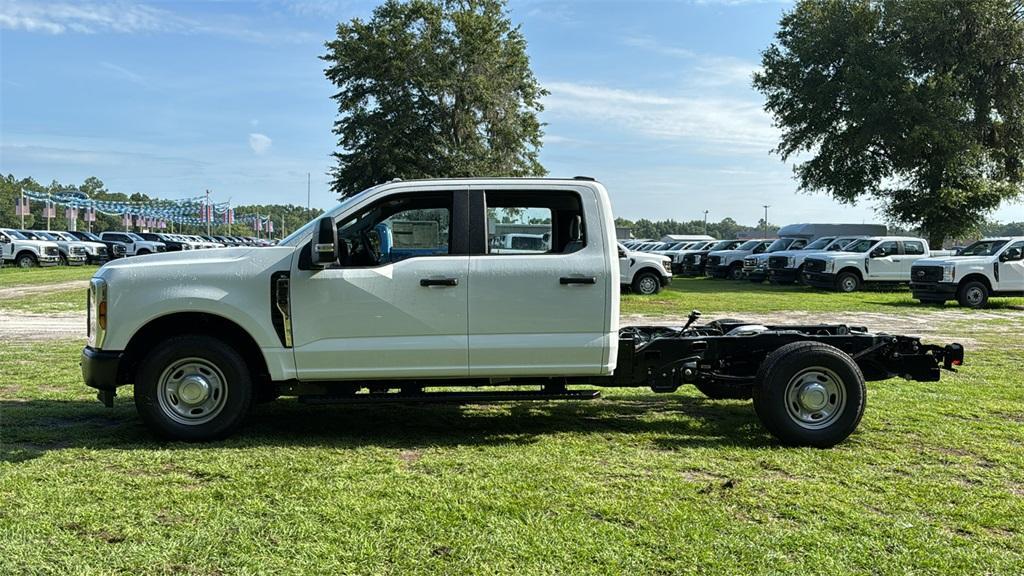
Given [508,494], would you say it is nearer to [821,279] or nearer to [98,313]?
[98,313]

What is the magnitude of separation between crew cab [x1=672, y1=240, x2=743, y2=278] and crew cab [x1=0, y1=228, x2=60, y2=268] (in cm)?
2843

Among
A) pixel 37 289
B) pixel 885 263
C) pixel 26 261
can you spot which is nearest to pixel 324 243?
pixel 37 289

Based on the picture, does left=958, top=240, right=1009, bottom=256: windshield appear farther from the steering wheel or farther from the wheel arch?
the wheel arch

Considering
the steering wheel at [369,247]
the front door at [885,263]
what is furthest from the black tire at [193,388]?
the front door at [885,263]

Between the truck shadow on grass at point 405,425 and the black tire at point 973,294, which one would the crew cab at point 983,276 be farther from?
the truck shadow on grass at point 405,425

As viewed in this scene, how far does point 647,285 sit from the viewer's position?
2180cm

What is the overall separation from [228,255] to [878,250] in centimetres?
2338

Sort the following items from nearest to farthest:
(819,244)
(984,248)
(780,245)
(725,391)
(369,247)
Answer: (369,247)
(725,391)
(984,248)
(819,244)
(780,245)

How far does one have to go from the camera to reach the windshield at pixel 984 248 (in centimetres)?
1889

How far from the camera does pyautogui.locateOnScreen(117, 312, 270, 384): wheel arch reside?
18.4 feet

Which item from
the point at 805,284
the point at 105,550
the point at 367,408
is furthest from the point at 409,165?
the point at 105,550

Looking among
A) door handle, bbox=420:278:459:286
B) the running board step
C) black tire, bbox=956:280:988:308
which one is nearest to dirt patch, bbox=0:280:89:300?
the running board step

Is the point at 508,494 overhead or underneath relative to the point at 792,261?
underneath

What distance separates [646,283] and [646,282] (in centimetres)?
3
